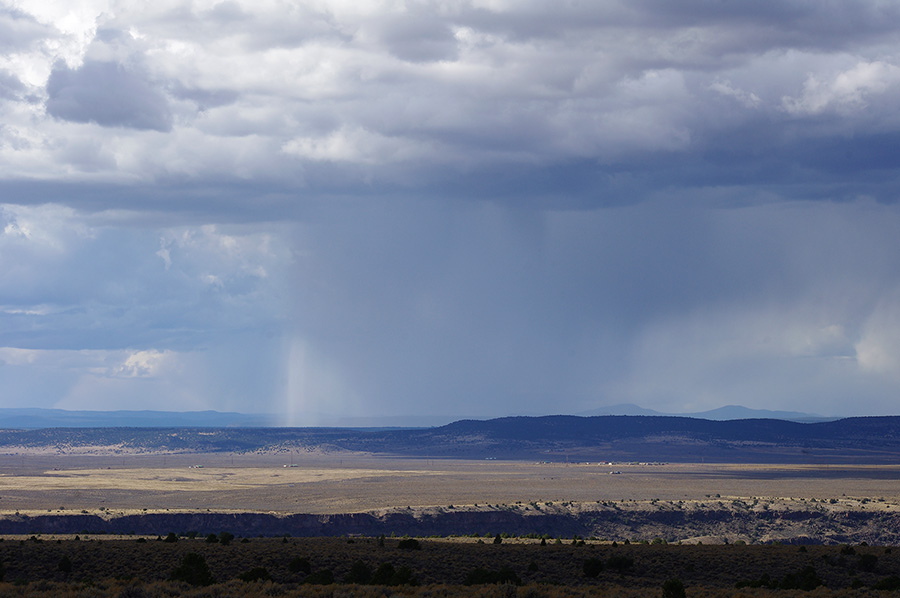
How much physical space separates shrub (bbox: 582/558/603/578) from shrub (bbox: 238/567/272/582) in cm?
1597

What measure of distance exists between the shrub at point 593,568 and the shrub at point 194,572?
18.7 meters

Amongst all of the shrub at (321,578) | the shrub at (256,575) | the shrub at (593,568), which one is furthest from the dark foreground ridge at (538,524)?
the shrub at (256,575)

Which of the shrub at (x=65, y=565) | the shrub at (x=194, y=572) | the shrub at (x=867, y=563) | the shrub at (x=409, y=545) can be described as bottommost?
the shrub at (x=867, y=563)

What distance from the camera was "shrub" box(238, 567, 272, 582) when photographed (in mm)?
43938

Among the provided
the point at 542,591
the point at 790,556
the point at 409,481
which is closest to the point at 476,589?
the point at 542,591

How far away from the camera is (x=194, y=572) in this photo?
44750mm

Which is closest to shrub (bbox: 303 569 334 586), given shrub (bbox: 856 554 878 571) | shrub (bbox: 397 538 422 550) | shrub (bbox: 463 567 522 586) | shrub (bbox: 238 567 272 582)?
shrub (bbox: 238 567 272 582)

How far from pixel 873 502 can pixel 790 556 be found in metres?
81.0

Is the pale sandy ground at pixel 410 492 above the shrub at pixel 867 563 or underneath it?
underneath

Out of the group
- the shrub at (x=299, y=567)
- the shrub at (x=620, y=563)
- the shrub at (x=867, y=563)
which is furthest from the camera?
the shrub at (x=867, y=563)

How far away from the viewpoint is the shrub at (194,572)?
42.4m

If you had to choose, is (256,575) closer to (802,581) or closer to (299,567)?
(299,567)

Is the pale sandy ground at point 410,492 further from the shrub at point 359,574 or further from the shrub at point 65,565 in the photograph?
the shrub at point 359,574

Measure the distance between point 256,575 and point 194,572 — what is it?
107 inches
